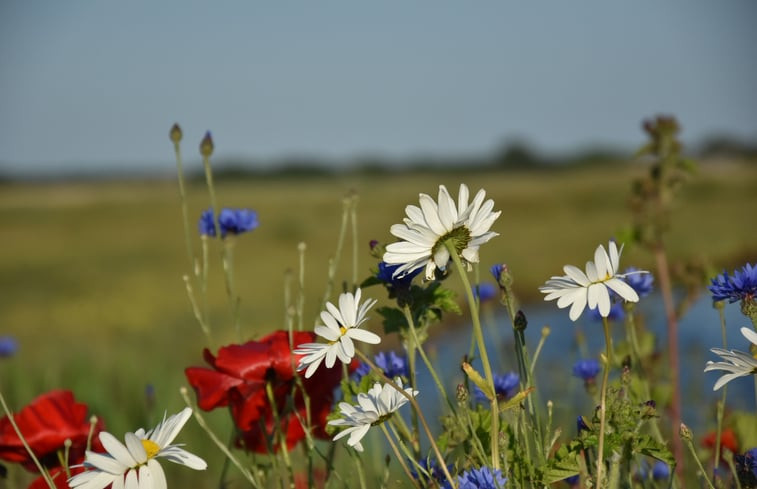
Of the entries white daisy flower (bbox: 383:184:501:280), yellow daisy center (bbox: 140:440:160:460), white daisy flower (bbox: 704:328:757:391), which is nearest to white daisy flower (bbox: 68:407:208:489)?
yellow daisy center (bbox: 140:440:160:460)

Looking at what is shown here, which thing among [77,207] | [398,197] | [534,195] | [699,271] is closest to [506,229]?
[534,195]

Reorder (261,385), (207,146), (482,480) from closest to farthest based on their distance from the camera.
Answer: (482,480)
(261,385)
(207,146)

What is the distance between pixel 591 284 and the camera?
76 cm

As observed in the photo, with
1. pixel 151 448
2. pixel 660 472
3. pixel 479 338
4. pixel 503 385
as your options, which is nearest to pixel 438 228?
pixel 479 338

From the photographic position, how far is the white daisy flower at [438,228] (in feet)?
2.50

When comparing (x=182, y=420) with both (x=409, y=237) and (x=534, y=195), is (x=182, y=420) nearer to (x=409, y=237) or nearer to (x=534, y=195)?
(x=409, y=237)

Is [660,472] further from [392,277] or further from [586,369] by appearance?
[392,277]

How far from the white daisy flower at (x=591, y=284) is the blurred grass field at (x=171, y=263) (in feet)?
1.69

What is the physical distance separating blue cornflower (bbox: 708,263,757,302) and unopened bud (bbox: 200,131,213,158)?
0.73 metres

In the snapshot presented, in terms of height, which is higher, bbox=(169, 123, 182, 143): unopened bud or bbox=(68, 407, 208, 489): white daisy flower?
bbox=(169, 123, 182, 143): unopened bud

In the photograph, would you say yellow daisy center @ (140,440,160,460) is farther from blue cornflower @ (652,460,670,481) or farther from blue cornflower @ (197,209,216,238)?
blue cornflower @ (652,460,670,481)

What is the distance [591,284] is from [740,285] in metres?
0.21

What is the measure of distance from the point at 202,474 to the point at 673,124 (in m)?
1.94

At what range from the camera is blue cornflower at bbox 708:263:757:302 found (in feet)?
2.80
